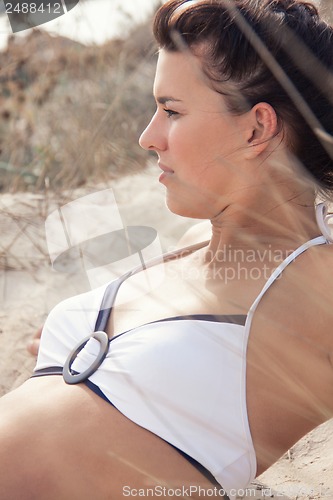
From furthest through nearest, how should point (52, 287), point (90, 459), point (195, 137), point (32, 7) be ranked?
point (32, 7) → point (52, 287) → point (195, 137) → point (90, 459)

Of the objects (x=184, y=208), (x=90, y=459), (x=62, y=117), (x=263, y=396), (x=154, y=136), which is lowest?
(x=62, y=117)

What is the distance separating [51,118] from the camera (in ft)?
11.9

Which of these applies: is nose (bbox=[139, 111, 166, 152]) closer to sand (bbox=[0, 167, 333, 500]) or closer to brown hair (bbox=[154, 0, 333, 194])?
brown hair (bbox=[154, 0, 333, 194])

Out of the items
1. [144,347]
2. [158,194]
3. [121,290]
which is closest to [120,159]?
[158,194]

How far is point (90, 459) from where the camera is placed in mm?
1089

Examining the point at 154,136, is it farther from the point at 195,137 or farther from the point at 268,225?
the point at 268,225

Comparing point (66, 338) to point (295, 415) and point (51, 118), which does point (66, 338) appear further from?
point (51, 118)

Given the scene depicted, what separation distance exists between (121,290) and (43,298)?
1.20 meters

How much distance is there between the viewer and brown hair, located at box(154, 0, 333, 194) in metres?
1.16

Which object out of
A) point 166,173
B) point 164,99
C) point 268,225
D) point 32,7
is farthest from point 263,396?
point 32,7

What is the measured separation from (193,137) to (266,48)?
0.21 meters

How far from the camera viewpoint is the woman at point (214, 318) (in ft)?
3.58

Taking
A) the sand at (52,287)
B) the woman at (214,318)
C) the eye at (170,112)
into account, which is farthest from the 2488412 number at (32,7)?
the eye at (170,112)

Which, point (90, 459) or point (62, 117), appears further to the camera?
point (62, 117)
